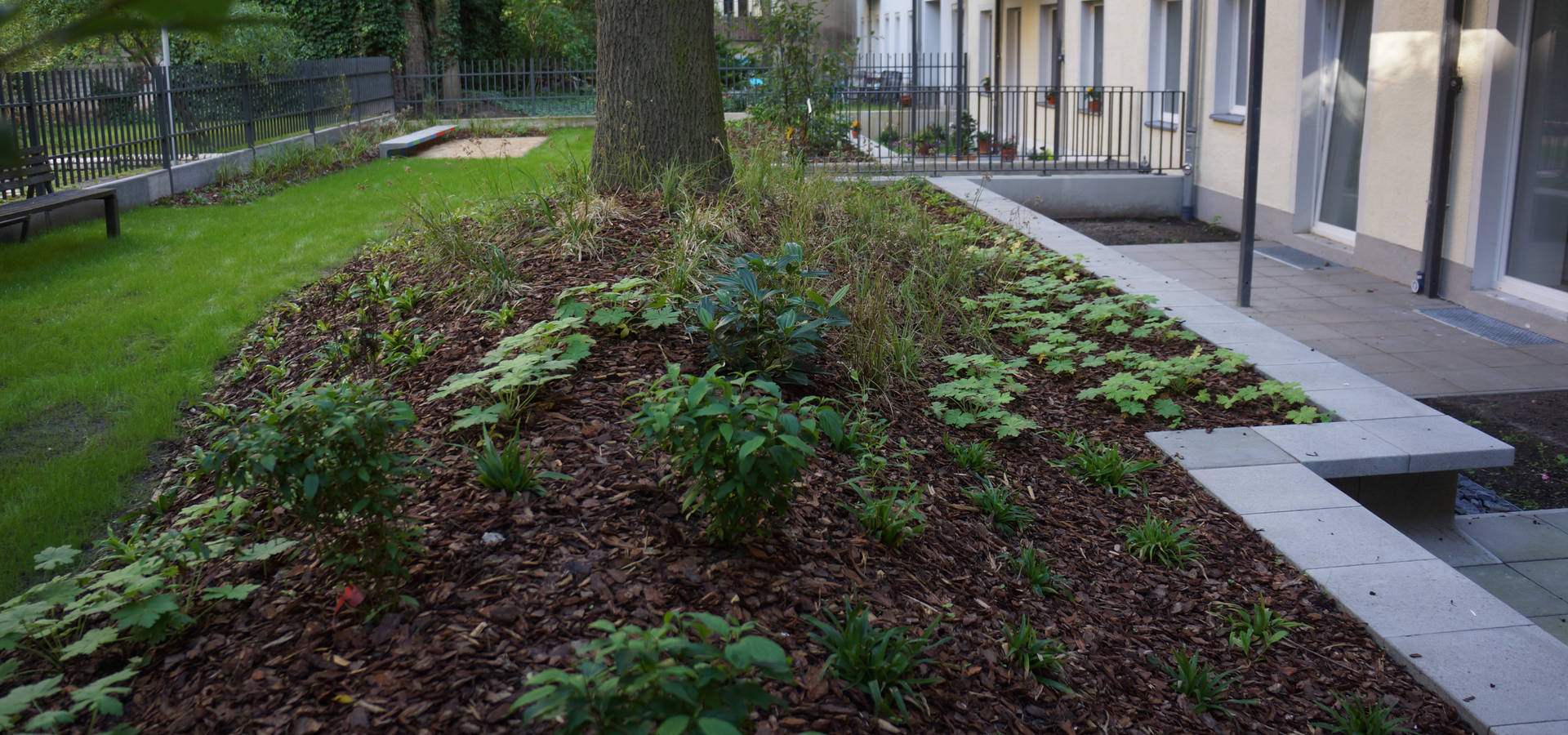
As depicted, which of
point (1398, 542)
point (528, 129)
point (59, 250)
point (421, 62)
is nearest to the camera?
point (1398, 542)

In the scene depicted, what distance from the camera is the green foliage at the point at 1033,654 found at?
9.66 ft

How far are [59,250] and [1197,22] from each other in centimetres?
1112

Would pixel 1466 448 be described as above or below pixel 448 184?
below

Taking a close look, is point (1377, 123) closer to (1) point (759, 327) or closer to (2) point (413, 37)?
(1) point (759, 327)

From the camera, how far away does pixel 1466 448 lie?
455cm

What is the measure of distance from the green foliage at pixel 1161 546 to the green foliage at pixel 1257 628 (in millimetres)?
312

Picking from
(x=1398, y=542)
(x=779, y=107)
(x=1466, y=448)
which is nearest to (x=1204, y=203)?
(x=779, y=107)

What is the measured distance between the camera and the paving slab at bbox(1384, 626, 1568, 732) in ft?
9.50

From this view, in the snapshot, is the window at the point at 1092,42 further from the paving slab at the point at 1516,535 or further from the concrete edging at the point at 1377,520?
the paving slab at the point at 1516,535

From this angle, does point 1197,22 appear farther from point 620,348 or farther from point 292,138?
point 292,138

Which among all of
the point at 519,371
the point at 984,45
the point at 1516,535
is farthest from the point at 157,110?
the point at 984,45

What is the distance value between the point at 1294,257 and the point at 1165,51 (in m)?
4.53

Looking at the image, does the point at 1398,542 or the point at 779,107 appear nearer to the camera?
the point at 1398,542

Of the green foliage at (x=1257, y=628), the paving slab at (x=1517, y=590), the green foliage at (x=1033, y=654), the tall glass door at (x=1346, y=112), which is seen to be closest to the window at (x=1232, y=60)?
the tall glass door at (x=1346, y=112)
